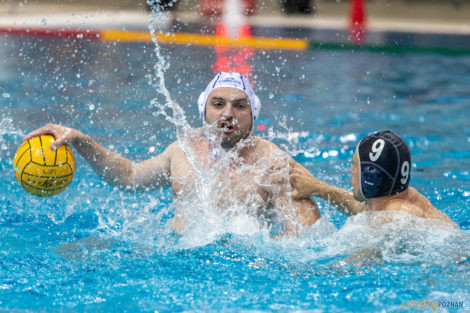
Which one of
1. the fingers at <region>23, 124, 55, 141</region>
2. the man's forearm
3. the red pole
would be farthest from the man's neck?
the red pole

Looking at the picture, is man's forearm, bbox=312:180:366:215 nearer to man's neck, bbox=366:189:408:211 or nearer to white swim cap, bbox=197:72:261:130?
man's neck, bbox=366:189:408:211

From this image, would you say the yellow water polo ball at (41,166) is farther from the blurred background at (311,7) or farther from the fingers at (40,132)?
the blurred background at (311,7)

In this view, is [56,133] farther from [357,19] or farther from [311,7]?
[311,7]

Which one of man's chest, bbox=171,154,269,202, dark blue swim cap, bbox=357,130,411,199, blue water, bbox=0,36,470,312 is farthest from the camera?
man's chest, bbox=171,154,269,202

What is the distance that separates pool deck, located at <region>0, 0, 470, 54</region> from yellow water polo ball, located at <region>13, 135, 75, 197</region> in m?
8.66

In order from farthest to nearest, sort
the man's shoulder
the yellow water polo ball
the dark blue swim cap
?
the man's shoulder → the yellow water polo ball → the dark blue swim cap

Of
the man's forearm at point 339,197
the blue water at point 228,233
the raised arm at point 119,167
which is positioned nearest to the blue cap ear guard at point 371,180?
the blue water at point 228,233

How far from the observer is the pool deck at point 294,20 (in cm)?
1251

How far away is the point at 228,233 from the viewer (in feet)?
12.9

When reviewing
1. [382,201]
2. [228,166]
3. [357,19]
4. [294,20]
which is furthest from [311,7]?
[382,201]

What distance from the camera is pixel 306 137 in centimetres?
670

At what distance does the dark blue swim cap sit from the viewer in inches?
142

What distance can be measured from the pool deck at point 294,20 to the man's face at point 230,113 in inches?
330

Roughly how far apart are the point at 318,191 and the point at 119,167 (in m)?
1.30
